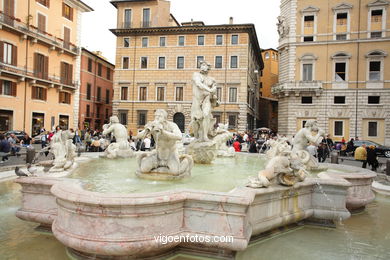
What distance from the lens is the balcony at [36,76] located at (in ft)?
79.7

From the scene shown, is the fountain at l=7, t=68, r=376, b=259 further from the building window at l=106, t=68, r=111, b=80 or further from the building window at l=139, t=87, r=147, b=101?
the building window at l=106, t=68, r=111, b=80

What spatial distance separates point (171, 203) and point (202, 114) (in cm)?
455

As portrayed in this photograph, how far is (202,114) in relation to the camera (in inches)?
303

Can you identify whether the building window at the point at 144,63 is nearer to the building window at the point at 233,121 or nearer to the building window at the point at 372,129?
the building window at the point at 233,121

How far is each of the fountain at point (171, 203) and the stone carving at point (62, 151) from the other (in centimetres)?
23

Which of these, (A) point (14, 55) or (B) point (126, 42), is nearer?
(A) point (14, 55)

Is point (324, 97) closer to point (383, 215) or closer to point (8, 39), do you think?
point (383, 215)

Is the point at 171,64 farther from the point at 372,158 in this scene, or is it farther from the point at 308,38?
the point at 372,158

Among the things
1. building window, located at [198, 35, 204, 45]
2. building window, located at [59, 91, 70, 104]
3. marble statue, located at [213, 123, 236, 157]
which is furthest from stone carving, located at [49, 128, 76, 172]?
building window, located at [198, 35, 204, 45]

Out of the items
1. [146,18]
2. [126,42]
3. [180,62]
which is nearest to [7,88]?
[126,42]

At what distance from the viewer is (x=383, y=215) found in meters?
5.68

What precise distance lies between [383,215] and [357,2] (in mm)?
31637

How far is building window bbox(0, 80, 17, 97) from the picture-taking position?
24.2 m

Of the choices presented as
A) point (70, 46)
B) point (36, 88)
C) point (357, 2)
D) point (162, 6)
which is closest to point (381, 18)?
point (357, 2)
